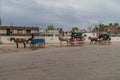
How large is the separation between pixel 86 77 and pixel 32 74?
230cm

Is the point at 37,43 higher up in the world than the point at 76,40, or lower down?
lower down

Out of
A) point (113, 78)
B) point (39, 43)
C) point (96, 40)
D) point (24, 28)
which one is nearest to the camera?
point (113, 78)

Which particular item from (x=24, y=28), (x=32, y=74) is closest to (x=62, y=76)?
(x=32, y=74)

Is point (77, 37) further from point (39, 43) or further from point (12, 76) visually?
point (12, 76)

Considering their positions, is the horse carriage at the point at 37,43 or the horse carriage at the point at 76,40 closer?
the horse carriage at the point at 37,43

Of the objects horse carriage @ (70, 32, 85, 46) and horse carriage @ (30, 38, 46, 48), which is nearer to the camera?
horse carriage @ (30, 38, 46, 48)

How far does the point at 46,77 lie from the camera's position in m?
10.3

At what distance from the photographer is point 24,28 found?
→ 93.3 metres

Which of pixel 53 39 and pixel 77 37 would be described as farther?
pixel 53 39

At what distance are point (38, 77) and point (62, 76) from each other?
942mm

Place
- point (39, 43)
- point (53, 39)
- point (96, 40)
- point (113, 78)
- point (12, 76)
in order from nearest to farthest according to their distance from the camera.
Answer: point (113, 78) → point (12, 76) → point (39, 43) → point (96, 40) → point (53, 39)

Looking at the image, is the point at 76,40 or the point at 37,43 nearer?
the point at 37,43

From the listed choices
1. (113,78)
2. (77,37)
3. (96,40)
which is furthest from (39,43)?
(113,78)

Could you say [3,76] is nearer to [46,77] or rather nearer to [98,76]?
[46,77]
